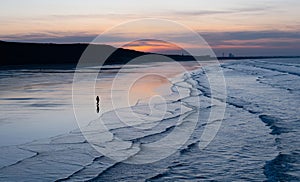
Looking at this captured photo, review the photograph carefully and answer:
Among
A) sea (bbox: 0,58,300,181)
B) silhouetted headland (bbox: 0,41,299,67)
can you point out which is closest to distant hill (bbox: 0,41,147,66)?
silhouetted headland (bbox: 0,41,299,67)

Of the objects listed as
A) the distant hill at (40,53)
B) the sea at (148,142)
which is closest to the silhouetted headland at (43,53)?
the distant hill at (40,53)

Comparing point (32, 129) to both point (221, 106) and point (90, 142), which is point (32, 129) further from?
point (221, 106)

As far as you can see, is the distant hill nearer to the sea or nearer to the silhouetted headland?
the silhouetted headland

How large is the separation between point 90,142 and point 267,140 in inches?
190

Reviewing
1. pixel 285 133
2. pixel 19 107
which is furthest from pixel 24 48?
pixel 285 133

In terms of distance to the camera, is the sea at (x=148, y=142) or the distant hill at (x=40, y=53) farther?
the distant hill at (x=40, y=53)

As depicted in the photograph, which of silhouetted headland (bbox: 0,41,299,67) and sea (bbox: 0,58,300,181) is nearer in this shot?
sea (bbox: 0,58,300,181)

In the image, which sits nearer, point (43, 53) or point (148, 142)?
point (148, 142)

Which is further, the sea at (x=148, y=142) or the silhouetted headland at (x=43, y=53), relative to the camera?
the silhouetted headland at (x=43, y=53)

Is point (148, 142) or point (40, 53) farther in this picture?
point (40, 53)

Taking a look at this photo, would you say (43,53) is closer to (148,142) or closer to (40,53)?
(40,53)

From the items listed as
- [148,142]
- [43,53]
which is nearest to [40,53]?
[43,53]

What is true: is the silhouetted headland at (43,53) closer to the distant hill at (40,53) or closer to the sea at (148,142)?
the distant hill at (40,53)

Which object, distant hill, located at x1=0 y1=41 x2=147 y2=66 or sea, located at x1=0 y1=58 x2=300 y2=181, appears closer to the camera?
sea, located at x1=0 y1=58 x2=300 y2=181
